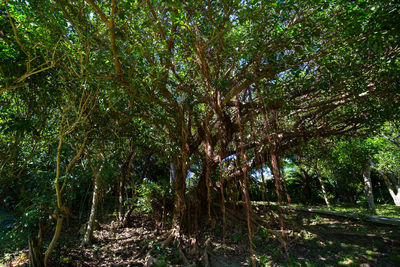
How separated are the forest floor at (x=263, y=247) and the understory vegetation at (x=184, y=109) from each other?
3 centimetres

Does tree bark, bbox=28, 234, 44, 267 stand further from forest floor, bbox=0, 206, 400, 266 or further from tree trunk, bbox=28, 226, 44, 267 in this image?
forest floor, bbox=0, 206, 400, 266

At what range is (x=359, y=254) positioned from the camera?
12.2ft

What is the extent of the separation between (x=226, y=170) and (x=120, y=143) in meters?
2.61

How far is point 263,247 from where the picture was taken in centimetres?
429

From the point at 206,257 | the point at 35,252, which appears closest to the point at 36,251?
the point at 35,252

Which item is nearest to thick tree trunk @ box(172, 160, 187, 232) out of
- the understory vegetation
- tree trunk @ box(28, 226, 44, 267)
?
the understory vegetation

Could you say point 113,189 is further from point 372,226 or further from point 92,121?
point 372,226

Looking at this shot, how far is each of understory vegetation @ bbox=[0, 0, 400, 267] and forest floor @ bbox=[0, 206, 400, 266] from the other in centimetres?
3

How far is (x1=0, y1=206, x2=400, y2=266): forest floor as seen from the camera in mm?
3758

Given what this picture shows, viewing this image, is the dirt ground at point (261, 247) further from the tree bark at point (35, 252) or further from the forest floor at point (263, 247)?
the tree bark at point (35, 252)

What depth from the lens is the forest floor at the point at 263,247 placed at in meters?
3.76

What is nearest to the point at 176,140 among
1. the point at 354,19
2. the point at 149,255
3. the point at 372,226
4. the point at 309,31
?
the point at 149,255

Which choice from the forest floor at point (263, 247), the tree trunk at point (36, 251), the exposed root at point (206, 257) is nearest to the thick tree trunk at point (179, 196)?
the forest floor at point (263, 247)

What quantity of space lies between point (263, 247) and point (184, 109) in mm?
3231
